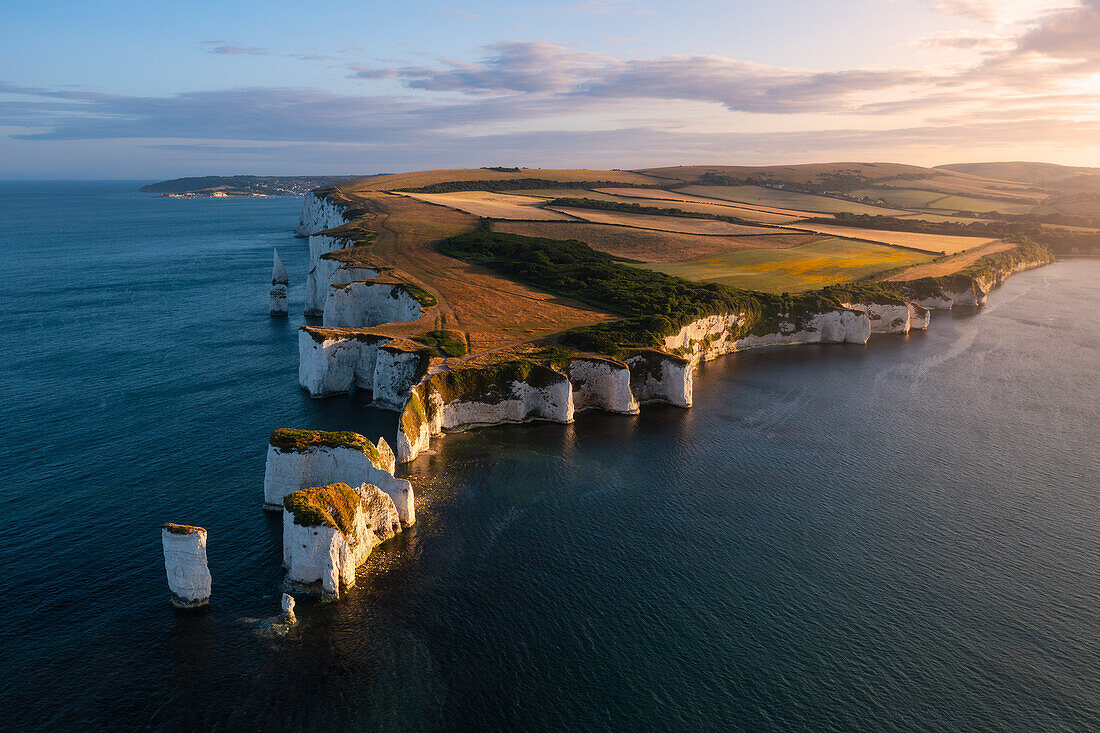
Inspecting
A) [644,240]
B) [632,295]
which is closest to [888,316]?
[632,295]

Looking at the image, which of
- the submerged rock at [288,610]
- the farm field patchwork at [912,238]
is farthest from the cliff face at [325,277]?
the farm field patchwork at [912,238]

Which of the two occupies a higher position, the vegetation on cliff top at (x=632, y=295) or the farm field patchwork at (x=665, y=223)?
the farm field patchwork at (x=665, y=223)

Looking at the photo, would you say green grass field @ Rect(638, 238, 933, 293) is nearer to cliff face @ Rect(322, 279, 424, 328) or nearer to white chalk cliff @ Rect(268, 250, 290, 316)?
cliff face @ Rect(322, 279, 424, 328)

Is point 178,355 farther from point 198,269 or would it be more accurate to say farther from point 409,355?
point 198,269

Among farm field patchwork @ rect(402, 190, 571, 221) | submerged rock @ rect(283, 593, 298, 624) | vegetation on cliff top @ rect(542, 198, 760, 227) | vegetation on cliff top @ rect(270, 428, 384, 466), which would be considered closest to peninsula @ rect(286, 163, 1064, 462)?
vegetation on cliff top @ rect(542, 198, 760, 227)

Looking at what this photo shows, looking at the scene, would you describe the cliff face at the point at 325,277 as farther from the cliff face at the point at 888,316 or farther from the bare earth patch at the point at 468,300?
the cliff face at the point at 888,316

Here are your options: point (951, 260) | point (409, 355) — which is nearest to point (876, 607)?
point (409, 355)

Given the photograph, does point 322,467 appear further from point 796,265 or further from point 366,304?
point 796,265
